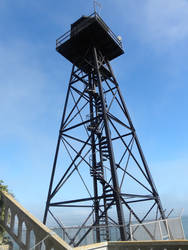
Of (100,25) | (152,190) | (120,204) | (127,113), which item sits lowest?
(120,204)

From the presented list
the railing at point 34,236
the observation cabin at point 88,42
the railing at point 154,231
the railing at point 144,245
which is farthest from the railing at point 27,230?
the observation cabin at point 88,42

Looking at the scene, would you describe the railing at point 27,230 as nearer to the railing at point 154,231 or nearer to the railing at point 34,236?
the railing at point 34,236

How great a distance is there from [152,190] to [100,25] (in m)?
12.5

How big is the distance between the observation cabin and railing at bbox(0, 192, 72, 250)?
12445 mm

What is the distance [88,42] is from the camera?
55.1 feet

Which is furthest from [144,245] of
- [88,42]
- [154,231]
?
[88,42]

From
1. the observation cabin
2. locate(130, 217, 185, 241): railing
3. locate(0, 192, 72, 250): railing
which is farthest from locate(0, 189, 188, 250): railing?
the observation cabin

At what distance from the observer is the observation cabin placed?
1571cm

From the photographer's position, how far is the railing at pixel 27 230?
5207 mm

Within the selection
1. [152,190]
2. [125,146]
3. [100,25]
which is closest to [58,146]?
[125,146]

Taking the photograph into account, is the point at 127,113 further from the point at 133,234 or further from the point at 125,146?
the point at 133,234

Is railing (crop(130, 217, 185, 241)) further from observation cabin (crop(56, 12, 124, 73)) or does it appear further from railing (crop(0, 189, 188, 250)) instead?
observation cabin (crop(56, 12, 124, 73))

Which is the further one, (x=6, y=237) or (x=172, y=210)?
(x=172, y=210)

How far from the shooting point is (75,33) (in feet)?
52.5
